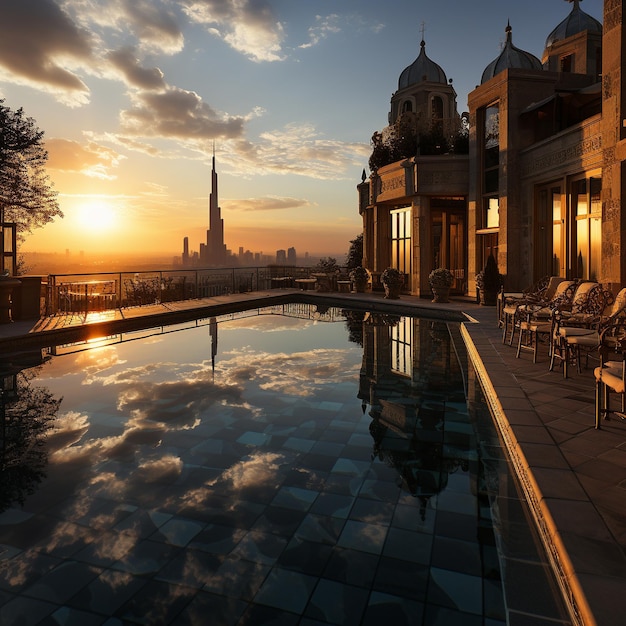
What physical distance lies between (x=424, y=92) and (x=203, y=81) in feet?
42.8

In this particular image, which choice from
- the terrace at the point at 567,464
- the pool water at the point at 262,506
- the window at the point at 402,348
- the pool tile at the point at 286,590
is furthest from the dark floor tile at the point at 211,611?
the window at the point at 402,348

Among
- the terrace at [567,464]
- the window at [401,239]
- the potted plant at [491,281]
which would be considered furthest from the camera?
the window at [401,239]

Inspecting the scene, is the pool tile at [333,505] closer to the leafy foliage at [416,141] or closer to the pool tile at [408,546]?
the pool tile at [408,546]

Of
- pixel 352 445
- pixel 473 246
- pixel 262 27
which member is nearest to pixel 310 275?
pixel 473 246

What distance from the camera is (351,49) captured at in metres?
12.8

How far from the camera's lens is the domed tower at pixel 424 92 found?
22.5 m

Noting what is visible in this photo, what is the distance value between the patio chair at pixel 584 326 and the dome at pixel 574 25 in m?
16.9

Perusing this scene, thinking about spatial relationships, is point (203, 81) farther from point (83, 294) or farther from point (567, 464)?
point (567, 464)

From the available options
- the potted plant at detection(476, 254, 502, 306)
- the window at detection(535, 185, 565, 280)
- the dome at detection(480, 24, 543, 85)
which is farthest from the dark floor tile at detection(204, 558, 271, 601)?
the dome at detection(480, 24, 543, 85)

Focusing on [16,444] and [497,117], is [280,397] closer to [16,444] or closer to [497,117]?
[16,444]

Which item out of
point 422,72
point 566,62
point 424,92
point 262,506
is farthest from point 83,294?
point 566,62

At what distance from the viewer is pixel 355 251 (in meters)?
25.6

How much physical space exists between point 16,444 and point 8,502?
1154 millimetres

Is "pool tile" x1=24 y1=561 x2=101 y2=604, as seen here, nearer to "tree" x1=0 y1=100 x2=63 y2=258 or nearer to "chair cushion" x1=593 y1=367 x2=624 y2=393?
"chair cushion" x1=593 y1=367 x2=624 y2=393
